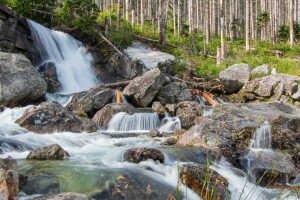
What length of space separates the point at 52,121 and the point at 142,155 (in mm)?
5040

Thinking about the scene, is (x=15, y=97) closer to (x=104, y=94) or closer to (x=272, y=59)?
(x=104, y=94)

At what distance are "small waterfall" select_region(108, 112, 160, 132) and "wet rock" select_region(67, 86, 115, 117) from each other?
151 cm

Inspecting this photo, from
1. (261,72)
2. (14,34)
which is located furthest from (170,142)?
(14,34)

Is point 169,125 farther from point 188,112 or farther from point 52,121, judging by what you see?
point 52,121

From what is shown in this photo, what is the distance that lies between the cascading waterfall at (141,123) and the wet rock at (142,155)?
218 inches

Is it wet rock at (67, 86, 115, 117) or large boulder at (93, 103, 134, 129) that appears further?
wet rock at (67, 86, 115, 117)

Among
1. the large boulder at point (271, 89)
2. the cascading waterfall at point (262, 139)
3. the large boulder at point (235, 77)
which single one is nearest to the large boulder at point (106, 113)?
the cascading waterfall at point (262, 139)

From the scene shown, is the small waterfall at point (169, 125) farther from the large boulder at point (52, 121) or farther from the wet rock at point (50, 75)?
the wet rock at point (50, 75)

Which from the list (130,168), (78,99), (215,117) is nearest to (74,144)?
(130,168)

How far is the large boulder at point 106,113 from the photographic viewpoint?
14594mm

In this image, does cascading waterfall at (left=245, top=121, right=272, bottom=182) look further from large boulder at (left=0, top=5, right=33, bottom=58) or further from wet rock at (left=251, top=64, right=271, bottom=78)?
large boulder at (left=0, top=5, right=33, bottom=58)

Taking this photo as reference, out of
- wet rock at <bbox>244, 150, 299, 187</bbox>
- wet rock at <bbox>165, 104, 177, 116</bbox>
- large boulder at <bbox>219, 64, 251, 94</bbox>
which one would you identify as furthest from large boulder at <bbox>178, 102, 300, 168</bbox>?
large boulder at <bbox>219, 64, 251, 94</bbox>

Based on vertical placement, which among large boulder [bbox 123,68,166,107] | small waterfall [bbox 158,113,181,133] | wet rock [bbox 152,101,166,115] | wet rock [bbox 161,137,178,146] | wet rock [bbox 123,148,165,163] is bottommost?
small waterfall [bbox 158,113,181,133]

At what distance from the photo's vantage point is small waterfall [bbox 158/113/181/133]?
47.9ft
